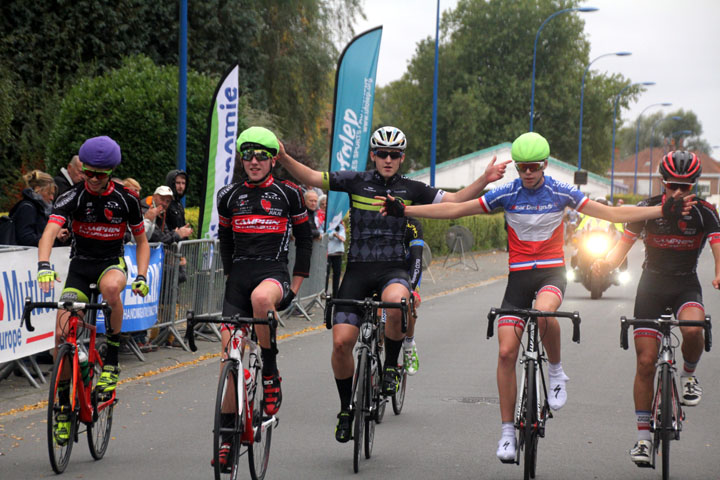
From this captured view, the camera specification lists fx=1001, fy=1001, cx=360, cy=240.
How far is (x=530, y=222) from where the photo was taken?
6.43 meters

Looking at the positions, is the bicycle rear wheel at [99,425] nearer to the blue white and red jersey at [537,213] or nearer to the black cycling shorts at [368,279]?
the black cycling shorts at [368,279]

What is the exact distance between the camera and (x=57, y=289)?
9.68 m

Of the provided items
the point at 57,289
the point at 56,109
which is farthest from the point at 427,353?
the point at 56,109

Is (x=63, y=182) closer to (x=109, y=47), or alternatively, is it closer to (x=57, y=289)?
(x=57, y=289)

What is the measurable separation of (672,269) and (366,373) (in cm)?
214

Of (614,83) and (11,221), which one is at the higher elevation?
(614,83)

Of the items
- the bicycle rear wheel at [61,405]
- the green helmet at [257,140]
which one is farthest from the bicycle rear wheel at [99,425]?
the green helmet at [257,140]

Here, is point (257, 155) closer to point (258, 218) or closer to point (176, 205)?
point (258, 218)

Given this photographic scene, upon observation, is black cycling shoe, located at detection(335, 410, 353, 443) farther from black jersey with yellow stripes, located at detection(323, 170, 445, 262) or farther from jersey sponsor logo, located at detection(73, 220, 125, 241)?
jersey sponsor logo, located at detection(73, 220, 125, 241)

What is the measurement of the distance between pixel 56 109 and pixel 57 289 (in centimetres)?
1914

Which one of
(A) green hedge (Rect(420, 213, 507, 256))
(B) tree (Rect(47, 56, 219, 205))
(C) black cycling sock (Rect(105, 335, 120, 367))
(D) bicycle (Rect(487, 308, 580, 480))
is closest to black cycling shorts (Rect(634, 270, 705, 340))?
(D) bicycle (Rect(487, 308, 580, 480))

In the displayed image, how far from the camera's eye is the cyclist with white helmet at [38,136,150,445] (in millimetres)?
6492

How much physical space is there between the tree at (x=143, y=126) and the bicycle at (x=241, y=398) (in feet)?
50.3

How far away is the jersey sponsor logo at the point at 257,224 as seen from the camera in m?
6.20
